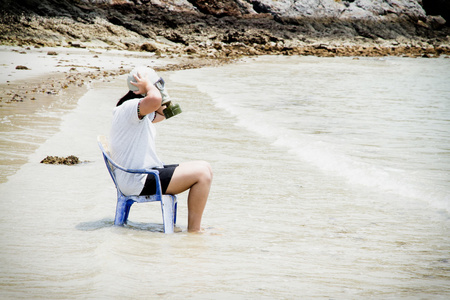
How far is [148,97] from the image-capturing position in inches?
143

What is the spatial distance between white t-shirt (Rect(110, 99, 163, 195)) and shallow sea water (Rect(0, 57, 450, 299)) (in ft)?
1.37

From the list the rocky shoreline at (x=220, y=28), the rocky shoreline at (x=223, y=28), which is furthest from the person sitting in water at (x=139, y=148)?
the rocky shoreline at (x=223, y=28)

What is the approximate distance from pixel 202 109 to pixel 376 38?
45.3 m

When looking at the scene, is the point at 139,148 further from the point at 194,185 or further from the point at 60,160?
the point at 60,160

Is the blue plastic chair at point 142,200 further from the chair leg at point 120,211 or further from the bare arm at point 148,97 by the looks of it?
the bare arm at point 148,97

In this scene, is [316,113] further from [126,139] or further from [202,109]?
[126,139]

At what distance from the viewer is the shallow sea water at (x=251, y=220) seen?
10.1ft

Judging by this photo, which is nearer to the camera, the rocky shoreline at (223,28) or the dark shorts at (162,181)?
the dark shorts at (162,181)

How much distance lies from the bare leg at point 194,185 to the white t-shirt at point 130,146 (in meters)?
0.26

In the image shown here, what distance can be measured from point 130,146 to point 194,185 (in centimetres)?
62

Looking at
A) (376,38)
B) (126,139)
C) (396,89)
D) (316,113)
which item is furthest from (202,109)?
(376,38)

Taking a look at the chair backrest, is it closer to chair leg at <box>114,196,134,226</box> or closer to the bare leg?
chair leg at <box>114,196,134,226</box>

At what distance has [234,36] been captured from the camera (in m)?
44.2

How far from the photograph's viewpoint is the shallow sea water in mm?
3076
